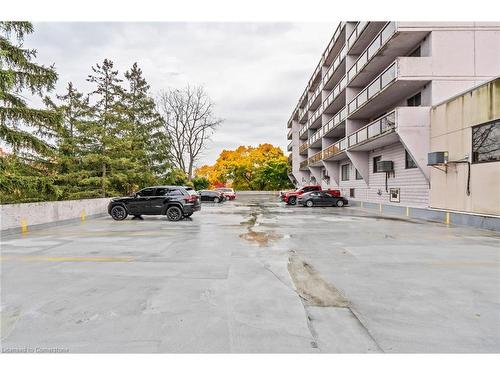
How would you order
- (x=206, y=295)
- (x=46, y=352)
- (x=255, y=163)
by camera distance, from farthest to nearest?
A: (x=255, y=163) → (x=206, y=295) → (x=46, y=352)

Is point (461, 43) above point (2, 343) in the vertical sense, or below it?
above

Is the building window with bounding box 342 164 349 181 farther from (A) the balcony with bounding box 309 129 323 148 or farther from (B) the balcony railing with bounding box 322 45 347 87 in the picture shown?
(B) the balcony railing with bounding box 322 45 347 87

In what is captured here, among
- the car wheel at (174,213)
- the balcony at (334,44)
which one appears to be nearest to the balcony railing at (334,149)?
the balcony at (334,44)

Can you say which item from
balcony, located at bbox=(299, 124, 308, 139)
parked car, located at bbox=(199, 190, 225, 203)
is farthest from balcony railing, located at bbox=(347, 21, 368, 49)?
balcony, located at bbox=(299, 124, 308, 139)

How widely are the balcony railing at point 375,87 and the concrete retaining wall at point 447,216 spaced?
7.46m

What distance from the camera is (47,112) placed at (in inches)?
413

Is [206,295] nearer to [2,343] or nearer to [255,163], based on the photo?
[2,343]

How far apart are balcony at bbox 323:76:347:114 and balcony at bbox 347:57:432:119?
3980mm

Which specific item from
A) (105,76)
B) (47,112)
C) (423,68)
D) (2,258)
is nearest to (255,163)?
(105,76)

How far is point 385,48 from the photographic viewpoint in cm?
1609

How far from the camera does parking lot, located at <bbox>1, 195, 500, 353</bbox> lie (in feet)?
9.73

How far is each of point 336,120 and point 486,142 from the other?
14866 mm

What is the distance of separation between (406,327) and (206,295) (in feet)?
9.01

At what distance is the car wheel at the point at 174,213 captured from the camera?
13781mm
